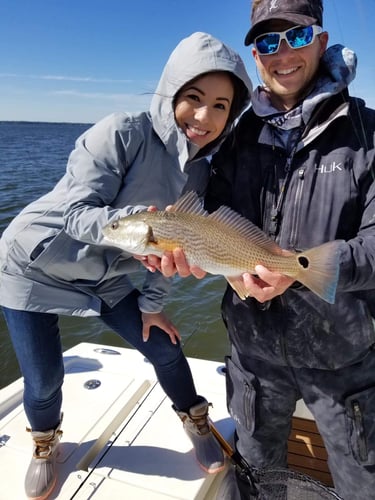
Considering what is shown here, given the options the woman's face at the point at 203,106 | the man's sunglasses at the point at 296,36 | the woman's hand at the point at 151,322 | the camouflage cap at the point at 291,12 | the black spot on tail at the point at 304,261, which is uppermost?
the camouflage cap at the point at 291,12

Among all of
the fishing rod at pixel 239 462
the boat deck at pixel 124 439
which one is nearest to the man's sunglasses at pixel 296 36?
the fishing rod at pixel 239 462

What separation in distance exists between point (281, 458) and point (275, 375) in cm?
76

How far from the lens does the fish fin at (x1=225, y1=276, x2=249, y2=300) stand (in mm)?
2346

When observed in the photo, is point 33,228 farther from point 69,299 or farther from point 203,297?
point 203,297

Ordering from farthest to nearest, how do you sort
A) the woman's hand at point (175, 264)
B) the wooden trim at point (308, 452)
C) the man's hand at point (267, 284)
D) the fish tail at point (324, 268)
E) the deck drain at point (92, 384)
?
the deck drain at point (92, 384) → the wooden trim at point (308, 452) → the woman's hand at point (175, 264) → the man's hand at point (267, 284) → the fish tail at point (324, 268)

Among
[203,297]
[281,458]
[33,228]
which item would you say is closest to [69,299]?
[33,228]

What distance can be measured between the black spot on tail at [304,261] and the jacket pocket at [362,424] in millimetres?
813

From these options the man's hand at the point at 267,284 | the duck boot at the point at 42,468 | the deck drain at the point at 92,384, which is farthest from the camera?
the deck drain at the point at 92,384

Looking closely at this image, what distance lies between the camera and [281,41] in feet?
7.52

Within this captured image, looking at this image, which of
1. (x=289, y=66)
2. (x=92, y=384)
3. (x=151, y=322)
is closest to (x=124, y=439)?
(x=92, y=384)

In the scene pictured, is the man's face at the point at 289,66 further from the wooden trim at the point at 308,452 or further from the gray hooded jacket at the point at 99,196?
the wooden trim at the point at 308,452

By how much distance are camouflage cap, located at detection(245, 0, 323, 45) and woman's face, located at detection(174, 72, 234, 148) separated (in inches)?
14.4

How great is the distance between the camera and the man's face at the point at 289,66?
90.5 inches

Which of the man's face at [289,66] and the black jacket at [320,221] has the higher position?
the man's face at [289,66]
